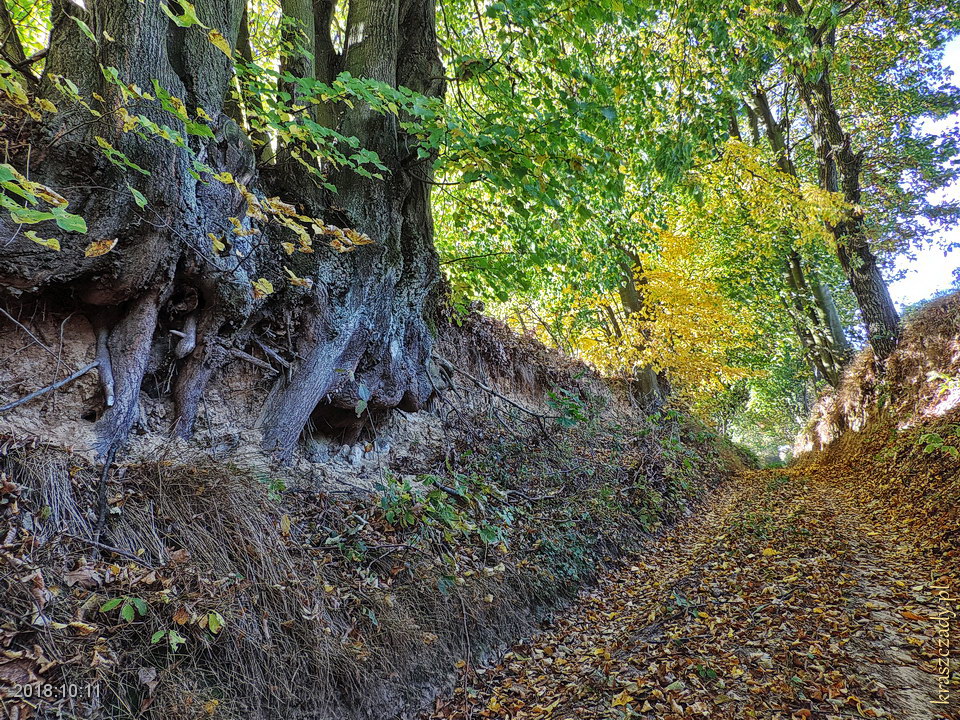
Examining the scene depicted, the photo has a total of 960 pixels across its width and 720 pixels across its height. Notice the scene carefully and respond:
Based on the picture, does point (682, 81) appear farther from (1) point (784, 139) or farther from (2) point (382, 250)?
(1) point (784, 139)

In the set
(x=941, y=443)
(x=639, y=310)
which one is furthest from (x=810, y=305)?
(x=941, y=443)

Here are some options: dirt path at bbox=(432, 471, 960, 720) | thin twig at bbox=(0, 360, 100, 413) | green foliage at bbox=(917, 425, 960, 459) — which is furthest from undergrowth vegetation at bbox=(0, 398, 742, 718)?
green foliage at bbox=(917, 425, 960, 459)

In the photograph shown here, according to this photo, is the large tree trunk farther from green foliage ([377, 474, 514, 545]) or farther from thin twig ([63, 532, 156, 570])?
thin twig ([63, 532, 156, 570])

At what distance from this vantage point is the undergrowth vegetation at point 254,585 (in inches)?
92.4

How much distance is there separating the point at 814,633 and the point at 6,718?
4740mm

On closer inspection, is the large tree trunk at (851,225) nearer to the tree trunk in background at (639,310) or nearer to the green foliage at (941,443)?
the green foliage at (941,443)

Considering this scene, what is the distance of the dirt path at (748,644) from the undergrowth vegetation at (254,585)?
0.39 m

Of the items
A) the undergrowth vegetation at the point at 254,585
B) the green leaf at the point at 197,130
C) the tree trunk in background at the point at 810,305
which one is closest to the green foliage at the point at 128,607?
the undergrowth vegetation at the point at 254,585

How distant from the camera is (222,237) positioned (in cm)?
362

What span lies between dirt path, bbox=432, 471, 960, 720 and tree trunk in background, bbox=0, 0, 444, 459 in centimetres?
274

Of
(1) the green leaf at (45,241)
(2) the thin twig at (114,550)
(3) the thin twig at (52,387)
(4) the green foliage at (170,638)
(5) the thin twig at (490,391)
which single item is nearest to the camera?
(1) the green leaf at (45,241)

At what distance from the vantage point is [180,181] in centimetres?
324

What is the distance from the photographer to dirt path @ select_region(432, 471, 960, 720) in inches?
116

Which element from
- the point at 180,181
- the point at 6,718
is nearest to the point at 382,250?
the point at 180,181
